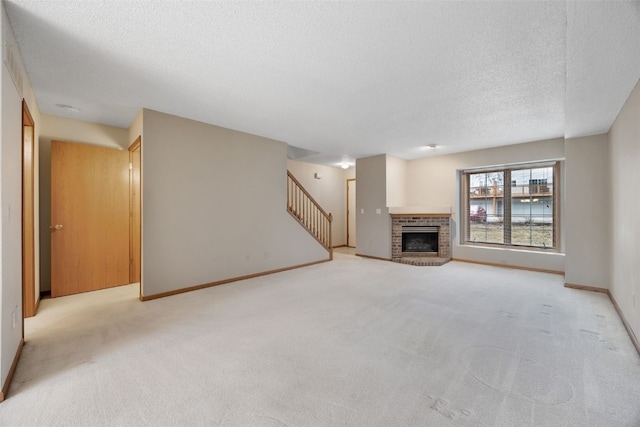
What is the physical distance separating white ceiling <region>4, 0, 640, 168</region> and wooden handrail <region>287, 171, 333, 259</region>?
2160 mm

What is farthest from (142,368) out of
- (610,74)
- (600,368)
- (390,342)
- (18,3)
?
(610,74)

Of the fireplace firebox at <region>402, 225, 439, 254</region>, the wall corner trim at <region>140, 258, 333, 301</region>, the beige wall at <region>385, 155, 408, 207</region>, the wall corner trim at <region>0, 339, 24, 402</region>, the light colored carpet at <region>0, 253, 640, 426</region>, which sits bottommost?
the light colored carpet at <region>0, 253, 640, 426</region>

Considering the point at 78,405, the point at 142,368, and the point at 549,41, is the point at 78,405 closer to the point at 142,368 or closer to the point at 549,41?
the point at 142,368

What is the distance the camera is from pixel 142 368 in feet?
7.20

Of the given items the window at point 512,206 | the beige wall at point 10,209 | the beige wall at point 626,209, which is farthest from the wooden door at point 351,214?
the beige wall at point 10,209

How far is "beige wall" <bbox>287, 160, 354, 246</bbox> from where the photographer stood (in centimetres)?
809

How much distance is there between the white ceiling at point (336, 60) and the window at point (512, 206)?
5.74 feet

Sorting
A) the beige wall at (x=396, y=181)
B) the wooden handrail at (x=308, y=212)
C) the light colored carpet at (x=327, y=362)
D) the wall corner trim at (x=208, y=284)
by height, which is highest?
the beige wall at (x=396, y=181)

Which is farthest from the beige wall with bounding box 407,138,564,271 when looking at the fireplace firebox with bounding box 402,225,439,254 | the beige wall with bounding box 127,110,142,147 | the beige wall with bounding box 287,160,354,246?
the beige wall with bounding box 127,110,142,147

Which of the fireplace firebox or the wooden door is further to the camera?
the wooden door

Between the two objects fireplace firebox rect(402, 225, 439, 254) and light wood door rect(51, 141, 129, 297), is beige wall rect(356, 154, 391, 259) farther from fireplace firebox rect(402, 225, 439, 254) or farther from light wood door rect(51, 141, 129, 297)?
light wood door rect(51, 141, 129, 297)

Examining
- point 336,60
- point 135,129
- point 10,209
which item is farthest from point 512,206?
point 10,209

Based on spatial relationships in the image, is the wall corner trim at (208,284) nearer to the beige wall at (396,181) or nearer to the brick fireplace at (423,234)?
the brick fireplace at (423,234)

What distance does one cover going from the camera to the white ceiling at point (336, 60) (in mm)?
1935
